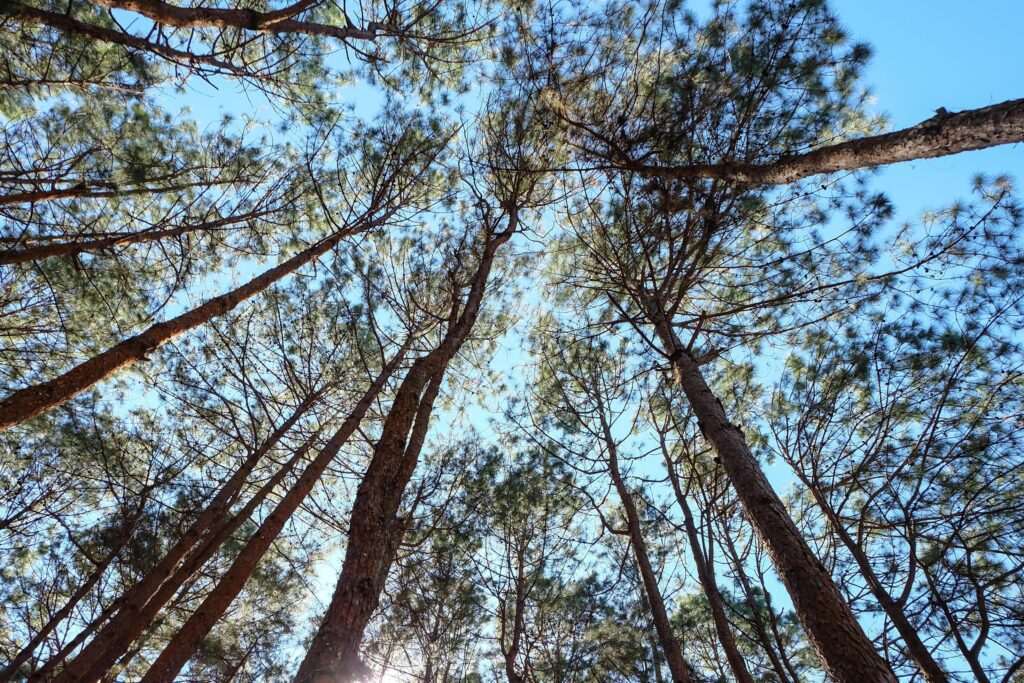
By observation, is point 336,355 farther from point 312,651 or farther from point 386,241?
point 312,651

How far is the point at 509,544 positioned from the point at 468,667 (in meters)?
2.11

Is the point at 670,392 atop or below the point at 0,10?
atop

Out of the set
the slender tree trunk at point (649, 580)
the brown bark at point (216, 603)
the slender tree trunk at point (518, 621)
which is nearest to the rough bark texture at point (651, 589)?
the slender tree trunk at point (649, 580)

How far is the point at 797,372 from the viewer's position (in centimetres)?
586

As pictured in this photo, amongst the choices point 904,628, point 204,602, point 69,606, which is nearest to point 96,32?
point 204,602

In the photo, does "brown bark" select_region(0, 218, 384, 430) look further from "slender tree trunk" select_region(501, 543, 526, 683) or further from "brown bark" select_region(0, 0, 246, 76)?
"slender tree trunk" select_region(501, 543, 526, 683)

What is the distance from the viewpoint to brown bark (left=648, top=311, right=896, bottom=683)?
2417 mm

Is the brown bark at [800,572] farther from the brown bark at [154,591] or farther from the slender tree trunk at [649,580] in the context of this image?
the brown bark at [154,591]

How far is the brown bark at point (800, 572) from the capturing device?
2.42m

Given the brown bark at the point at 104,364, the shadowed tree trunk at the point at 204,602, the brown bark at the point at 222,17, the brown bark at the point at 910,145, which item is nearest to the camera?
the brown bark at the point at 910,145

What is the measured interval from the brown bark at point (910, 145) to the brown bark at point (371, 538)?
122 inches

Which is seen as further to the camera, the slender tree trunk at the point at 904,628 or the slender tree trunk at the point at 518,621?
the slender tree trunk at the point at 518,621

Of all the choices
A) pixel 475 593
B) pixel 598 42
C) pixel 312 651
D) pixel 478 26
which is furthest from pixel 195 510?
pixel 598 42

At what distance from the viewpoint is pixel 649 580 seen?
507cm
